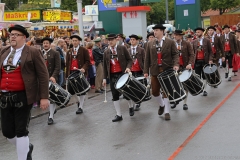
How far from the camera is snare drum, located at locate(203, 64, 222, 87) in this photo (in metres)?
13.6

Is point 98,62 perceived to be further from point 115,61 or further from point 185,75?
point 115,61

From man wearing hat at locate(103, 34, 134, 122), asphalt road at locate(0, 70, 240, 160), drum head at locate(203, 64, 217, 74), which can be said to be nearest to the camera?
asphalt road at locate(0, 70, 240, 160)

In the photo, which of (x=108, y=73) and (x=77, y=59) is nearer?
(x=108, y=73)

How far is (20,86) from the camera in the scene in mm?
6398

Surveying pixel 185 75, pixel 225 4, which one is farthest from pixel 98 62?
pixel 225 4

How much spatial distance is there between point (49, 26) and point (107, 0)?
7992 mm

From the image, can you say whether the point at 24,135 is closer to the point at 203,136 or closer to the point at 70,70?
the point at 203,136

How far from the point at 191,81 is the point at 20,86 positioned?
234 inches

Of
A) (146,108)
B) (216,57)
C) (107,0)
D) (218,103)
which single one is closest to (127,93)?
(146,108)

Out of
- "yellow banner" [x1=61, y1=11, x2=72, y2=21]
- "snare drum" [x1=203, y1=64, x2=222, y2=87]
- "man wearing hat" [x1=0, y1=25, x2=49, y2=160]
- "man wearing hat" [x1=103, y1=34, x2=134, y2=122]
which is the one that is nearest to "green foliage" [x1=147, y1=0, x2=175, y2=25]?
"yellow banner" [x1=61, y1=11, x2=72, y2=21]

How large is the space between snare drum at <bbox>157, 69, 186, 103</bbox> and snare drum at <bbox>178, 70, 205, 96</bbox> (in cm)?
171

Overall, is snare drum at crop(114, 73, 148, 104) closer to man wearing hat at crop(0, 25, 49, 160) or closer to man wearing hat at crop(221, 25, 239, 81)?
man wearing hat at crop(0, 25, 49, 160)

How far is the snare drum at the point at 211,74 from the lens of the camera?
13.6 meters

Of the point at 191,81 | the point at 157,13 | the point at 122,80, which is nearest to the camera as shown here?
the point at 122,80
